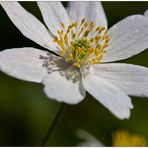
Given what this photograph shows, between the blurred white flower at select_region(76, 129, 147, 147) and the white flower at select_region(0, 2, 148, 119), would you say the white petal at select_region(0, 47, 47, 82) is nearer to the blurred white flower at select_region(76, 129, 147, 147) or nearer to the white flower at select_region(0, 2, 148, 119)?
the white flower at select_region(0, 2, 148, 119)

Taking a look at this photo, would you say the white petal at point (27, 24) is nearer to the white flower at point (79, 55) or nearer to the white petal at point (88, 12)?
the white flower at point (79, 55)

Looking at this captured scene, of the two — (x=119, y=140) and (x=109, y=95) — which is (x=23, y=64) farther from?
(x=119, y=140)

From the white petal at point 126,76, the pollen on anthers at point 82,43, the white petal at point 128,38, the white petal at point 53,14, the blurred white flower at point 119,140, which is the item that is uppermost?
the white petal at point 53,14

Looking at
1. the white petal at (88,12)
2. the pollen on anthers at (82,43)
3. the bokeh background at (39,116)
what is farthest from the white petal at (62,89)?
the bokeh background at (39,116)

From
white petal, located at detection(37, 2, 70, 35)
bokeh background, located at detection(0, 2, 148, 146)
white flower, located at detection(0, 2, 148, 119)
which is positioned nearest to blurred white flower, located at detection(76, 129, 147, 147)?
bokeh background, located at detection(0, 2, 148, 146)

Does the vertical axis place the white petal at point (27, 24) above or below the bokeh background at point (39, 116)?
above

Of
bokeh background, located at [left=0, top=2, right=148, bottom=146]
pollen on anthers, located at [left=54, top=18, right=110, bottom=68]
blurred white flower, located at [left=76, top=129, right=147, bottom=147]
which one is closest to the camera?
pollen on anthers, located at [left=54, top=18, right=110, bottom=68]

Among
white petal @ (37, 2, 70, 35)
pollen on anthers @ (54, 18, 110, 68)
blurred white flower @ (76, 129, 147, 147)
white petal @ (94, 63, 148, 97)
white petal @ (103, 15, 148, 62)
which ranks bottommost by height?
blurred white flower @ (76, 129, 147, 147)
